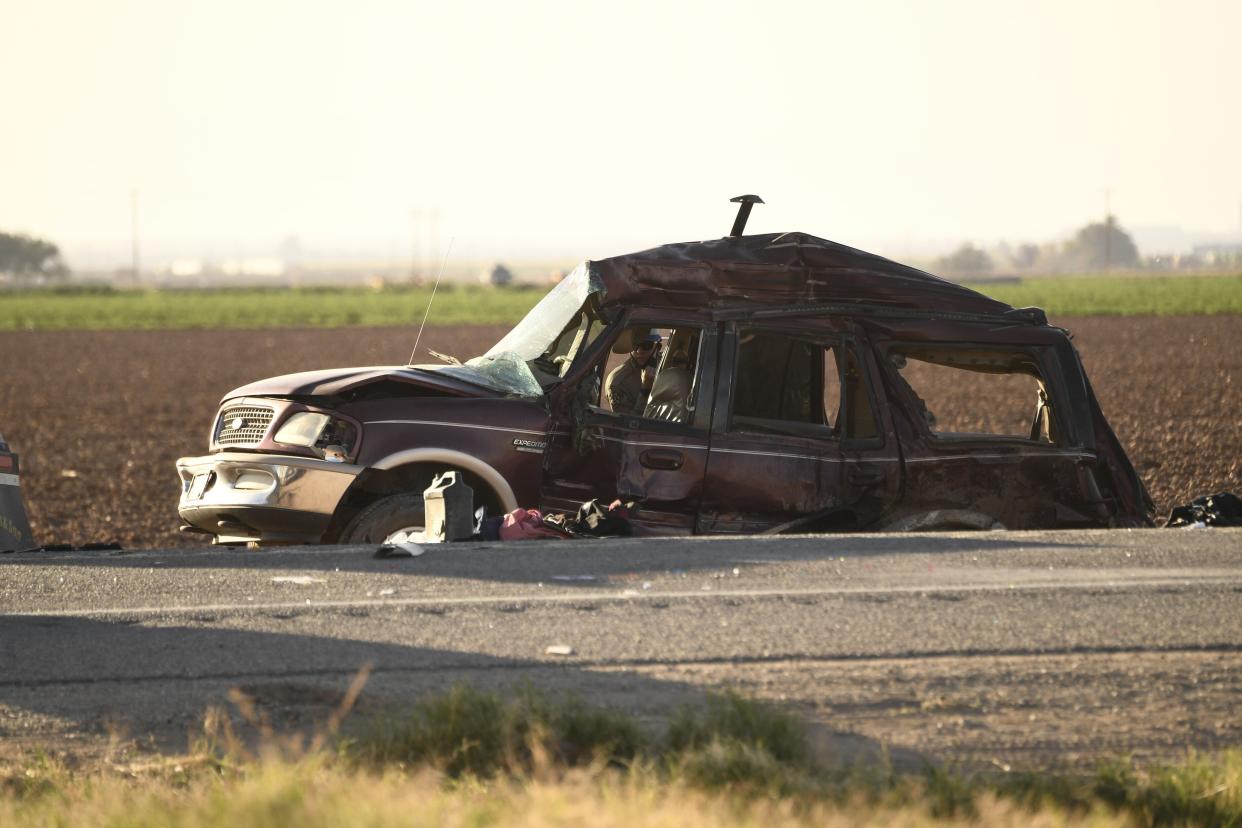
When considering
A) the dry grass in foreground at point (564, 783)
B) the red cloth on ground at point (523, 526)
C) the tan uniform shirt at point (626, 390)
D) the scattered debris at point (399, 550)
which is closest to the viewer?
the dry grass in foreground at point (564, 783)

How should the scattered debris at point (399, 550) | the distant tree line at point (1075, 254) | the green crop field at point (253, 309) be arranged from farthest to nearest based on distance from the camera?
the distant tree line at point (1075, 254), the green crop field at point (253, 309), the scattered debris at point (399, 550)

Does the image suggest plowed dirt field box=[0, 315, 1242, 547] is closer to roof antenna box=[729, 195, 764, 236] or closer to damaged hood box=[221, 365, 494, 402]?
damaged hood box=[221, 365, 494, 402]

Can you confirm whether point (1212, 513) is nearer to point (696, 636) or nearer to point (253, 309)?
point (696, 636)

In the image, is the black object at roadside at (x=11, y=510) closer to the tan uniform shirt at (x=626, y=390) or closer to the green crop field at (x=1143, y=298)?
the tan uniform shirt at (x=626, y=390)

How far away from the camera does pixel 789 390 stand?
10.3 m

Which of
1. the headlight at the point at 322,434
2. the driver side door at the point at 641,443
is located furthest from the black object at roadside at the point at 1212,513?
the headlight at the point at 322,434

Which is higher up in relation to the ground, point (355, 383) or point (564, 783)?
point (355, 383)

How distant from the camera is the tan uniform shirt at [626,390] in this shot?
10422 mm

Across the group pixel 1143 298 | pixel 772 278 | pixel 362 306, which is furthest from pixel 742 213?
pixel 362 306

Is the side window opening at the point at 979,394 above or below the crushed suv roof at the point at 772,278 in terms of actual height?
below

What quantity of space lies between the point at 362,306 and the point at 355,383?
78.3 m

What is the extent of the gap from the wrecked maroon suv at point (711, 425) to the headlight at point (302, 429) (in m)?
0.01

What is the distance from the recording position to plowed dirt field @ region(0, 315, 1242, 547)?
60.5ft

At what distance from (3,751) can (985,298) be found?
6657 mm
